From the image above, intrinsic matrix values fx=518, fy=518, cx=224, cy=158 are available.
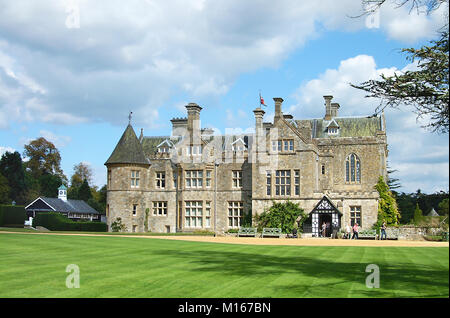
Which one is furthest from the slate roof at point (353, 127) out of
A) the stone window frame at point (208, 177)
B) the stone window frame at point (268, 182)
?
the stone window frame at point (208, 177)

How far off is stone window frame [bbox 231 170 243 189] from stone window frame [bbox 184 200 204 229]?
10.5 ft

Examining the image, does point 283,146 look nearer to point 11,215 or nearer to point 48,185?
point 11,215

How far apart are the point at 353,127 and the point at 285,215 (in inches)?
430

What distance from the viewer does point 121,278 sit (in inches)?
442

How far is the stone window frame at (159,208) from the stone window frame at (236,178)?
6368 mm

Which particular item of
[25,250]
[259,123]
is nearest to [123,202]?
[259,123]

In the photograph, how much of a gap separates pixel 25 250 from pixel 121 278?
7.97 metres

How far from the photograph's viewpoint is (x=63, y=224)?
4291cm

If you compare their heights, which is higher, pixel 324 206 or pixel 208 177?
pixel 208 177

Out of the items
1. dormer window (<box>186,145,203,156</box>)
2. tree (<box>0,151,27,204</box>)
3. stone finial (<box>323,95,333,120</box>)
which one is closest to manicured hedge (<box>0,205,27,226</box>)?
dormer window (<box>186,145,203,156</box>)

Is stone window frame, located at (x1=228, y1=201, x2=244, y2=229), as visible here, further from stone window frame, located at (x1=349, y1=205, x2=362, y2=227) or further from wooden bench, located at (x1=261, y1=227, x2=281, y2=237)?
stone window frame, located at (x1=349, y1=205, x2=362, y2=227)

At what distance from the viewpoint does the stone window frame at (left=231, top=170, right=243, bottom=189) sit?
4322 centimetres

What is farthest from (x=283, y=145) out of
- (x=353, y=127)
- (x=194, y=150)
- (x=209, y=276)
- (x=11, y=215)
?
(x=209, y=276)
